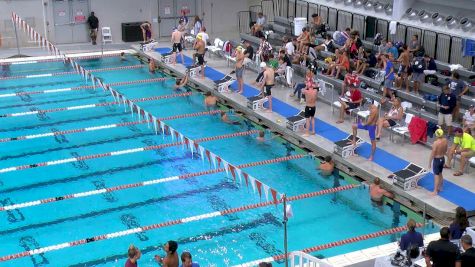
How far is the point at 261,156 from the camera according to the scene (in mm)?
15469

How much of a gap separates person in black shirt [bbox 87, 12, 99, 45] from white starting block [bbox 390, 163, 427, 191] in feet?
56.0

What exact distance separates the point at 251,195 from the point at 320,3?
43.8 feet

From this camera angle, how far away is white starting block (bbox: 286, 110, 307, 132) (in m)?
16.2

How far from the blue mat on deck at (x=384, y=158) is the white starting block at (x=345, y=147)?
220 mm

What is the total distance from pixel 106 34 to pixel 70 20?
4.94 ft

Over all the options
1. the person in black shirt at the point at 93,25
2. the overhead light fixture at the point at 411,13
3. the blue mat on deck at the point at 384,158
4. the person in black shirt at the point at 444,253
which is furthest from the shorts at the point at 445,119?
the person in black shirt at the point at 93,25

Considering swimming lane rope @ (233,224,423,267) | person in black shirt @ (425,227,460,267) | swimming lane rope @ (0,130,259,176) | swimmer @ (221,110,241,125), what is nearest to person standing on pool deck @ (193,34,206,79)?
swimmer @ (221,110,241,125)

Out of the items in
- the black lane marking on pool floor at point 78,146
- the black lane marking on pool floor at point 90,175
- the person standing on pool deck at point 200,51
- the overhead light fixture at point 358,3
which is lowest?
the black lane marking on pool floor at point 90,175

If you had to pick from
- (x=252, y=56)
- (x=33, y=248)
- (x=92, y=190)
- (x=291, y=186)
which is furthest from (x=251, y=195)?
(x=252, y=56)

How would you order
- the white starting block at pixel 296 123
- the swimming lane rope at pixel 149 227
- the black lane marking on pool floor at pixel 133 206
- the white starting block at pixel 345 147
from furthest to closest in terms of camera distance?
the white starting block at pixel 296 123 < the white starting block at pixel 345 147 < the black lane marking on pool floor at pixel 133 206 < the swimming lane rope at pixel 149 227

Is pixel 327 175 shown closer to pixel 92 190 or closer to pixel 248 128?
pixel 248 128

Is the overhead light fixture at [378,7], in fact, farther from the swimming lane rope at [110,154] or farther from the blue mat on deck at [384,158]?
the swimming lane rope at [110,154]

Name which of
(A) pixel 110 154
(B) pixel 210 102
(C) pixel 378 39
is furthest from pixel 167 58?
(A) pixel 110 154

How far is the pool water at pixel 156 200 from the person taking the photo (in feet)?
37.5
